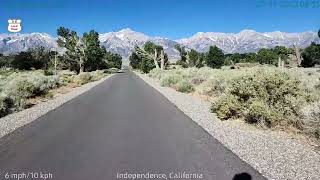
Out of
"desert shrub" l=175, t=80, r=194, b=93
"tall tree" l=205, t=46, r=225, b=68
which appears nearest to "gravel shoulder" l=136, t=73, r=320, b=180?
"desert shrub" l=175, t=80, r=194, b=93

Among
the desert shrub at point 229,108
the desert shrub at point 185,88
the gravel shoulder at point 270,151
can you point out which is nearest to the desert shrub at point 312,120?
the gravel shoulder at point 270,151

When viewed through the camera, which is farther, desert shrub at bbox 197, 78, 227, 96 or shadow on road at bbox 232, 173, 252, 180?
Result: desert shrub at bbox 197, 78, 227, 96

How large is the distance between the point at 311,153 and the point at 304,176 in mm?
2055

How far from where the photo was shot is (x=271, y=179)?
7055mm

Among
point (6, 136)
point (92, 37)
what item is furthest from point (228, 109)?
point (92, 37)

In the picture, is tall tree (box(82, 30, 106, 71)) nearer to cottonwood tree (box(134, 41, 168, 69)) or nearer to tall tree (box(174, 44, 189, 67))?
cottonwood tree (box(134, 41, 168, 69))

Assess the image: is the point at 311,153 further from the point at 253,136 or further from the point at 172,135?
the point at 172,135

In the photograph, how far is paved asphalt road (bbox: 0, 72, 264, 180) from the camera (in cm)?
741

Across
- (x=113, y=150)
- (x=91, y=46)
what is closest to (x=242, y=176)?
(x=113, y=150)

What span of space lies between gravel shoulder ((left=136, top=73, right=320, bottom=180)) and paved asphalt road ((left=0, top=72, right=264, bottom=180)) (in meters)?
0.32
